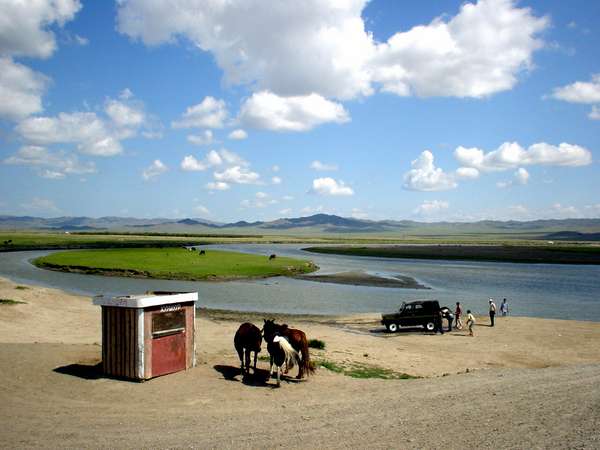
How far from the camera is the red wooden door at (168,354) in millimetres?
16891

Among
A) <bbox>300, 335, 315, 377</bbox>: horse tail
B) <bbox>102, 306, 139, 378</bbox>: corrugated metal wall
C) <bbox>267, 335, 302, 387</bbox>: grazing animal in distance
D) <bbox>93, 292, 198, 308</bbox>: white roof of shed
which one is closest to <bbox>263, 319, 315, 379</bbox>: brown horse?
<bbox>300, 335, 315, 377</bbox>: horse tail

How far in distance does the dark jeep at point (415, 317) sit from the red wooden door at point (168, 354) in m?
19.2

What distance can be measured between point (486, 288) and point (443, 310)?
1173 inches

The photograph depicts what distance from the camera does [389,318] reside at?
34312mm

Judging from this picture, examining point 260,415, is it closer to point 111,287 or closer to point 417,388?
point 417,388

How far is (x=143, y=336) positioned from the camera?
1644cm

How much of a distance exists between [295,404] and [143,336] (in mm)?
5408

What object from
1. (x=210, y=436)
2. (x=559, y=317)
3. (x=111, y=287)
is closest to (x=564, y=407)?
(x=210, y=436)

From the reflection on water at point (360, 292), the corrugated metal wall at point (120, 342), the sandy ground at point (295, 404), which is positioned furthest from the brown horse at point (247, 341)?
the reflection on water at point (360, 292)

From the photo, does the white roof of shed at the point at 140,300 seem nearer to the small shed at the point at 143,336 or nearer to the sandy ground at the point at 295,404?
the small shed at the point at 143,336

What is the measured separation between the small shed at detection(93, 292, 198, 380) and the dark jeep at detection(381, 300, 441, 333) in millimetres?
19149

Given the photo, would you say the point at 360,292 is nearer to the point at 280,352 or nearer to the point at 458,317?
the point at 458,317

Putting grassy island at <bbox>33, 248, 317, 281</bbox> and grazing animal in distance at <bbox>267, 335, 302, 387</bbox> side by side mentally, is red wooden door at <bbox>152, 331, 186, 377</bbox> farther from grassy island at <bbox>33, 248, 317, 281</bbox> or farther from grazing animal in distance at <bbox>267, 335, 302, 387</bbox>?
grassy island at <bbox>33, 248, 317, 281</bbox>

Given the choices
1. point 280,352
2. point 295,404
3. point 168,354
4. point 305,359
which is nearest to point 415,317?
point 305,359
